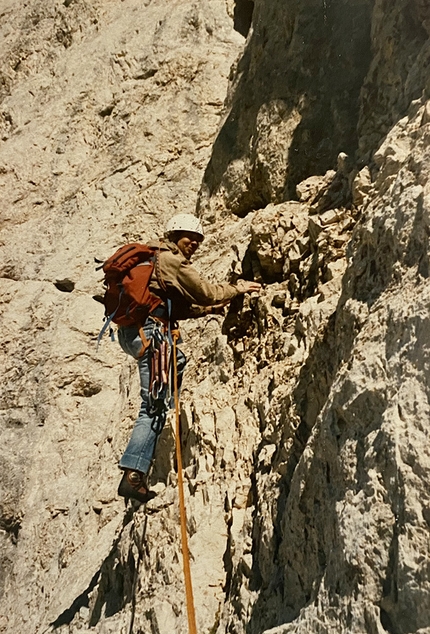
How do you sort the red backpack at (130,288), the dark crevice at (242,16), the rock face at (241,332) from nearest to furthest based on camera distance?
1. the rock face at (241,332)
2. the red backpack at (130,288)
3. the dark crevice at (242,16)

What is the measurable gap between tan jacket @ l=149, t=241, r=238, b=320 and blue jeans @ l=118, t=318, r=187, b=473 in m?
0.28

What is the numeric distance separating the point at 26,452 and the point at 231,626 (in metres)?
4.36

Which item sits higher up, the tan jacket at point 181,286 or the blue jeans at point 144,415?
the tan jacket at point 181,286

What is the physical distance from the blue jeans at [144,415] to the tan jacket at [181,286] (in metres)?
0.28

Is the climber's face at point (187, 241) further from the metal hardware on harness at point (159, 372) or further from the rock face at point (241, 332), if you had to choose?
the metal hardware on harness at point (159, 372)

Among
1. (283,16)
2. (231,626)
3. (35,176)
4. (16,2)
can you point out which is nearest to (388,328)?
(231,626)

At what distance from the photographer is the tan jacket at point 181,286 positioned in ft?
20.8

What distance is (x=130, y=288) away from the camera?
6.21m

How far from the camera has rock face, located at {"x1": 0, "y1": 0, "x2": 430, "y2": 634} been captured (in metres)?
3.79

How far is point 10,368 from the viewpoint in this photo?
939cm

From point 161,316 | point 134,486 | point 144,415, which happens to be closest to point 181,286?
point 161,316

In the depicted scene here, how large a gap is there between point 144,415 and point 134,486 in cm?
54

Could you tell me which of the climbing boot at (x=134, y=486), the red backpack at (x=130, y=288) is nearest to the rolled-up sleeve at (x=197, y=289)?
the red backpack at (x=130, y=288)

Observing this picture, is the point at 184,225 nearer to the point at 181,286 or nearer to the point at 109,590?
the point at 181,286
